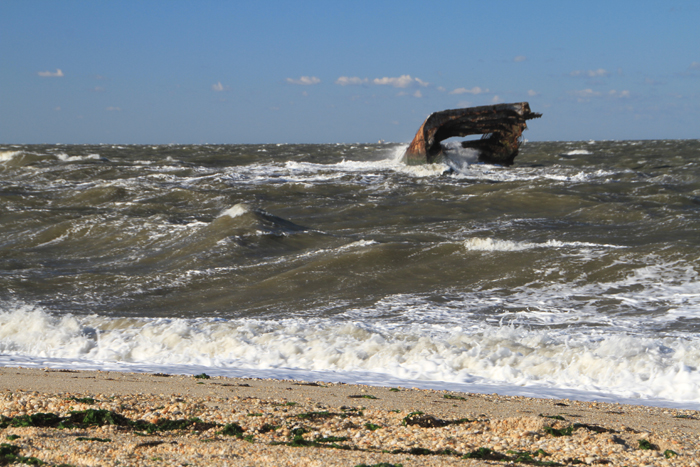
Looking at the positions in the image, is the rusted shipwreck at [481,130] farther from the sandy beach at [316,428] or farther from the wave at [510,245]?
the sandy beach at [316,428]

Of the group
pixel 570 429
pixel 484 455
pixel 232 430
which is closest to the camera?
pixel 484 455

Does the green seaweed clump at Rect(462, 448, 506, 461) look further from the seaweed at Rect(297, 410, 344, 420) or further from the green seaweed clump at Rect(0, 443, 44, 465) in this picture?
the green seaweed clump at Rect(0, 443, 44, 465)

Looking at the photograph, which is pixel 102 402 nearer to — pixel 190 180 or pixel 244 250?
pixel 244 250

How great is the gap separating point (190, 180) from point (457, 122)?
1240cm

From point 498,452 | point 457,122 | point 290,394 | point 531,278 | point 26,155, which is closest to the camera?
point 498,452

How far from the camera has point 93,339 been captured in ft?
22.9

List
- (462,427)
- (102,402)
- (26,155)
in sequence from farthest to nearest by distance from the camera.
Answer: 1. (26,155)
2. (102,402)
3. (462,427)

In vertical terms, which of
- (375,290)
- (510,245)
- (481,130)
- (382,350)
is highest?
(481,130)

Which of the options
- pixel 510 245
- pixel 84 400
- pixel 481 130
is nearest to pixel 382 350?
pixel 84 400

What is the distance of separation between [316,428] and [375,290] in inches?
215

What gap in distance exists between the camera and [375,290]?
922 cm

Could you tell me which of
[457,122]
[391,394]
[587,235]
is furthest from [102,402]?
[457,122]

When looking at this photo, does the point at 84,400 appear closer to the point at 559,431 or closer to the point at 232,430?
the point at 232,430

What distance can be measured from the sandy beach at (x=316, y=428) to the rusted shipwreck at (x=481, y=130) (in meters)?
24.2
